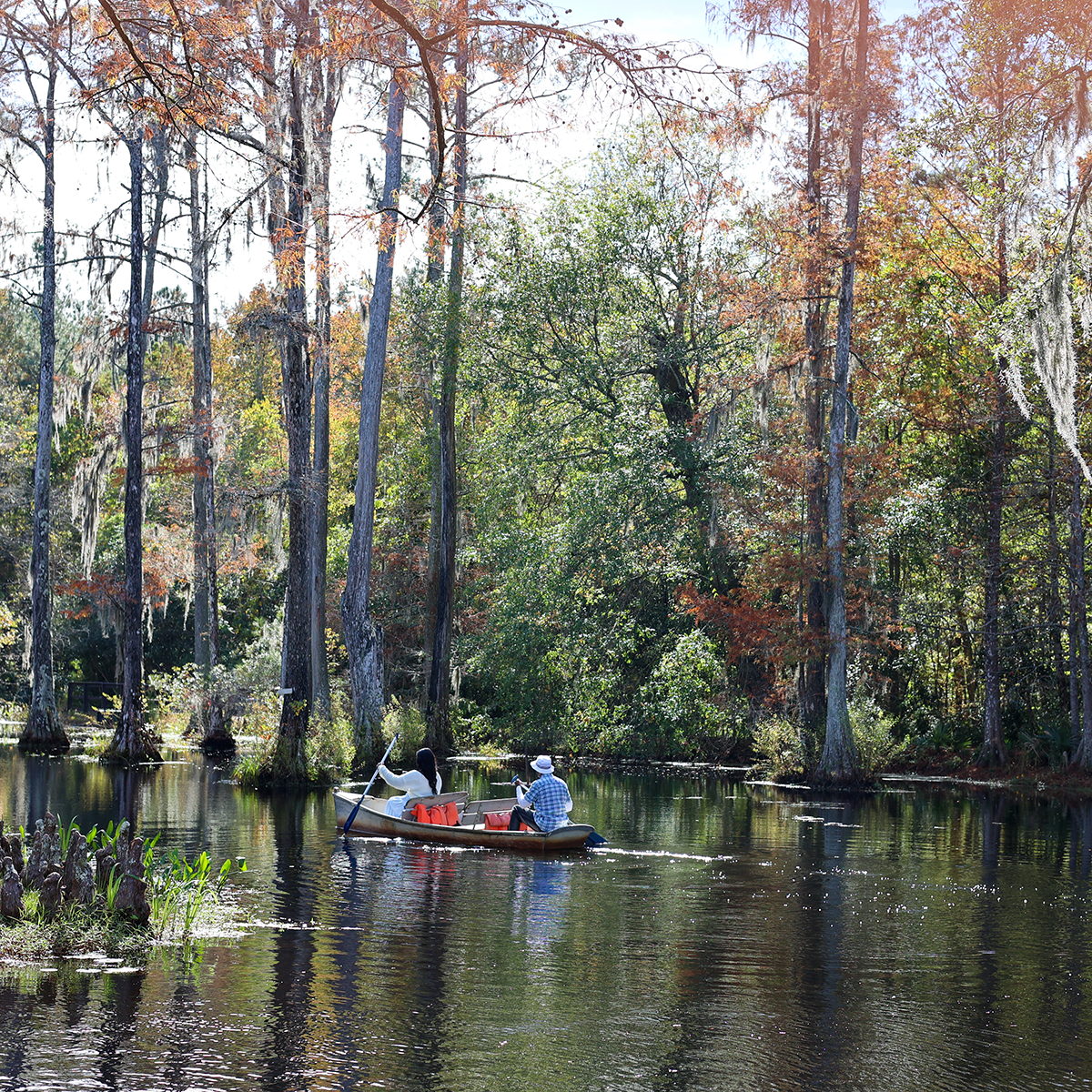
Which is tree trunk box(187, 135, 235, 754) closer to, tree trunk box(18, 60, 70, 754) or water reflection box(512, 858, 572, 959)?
tree trunk box(18, 60, 70, 754)

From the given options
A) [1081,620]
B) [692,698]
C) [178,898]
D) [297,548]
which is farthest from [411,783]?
[1081,620]

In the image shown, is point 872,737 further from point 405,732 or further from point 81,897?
point 81,897

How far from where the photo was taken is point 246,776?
2339 centimetres

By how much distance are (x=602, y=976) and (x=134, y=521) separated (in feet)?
64.9

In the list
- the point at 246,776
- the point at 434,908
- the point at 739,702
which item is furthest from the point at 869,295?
the point at 434,908

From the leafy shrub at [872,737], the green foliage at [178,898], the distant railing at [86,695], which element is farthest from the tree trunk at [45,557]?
the green foliage at [178,898]

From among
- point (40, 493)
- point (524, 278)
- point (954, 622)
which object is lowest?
point (954, 622)

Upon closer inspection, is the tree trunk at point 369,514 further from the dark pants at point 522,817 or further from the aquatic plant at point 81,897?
the aquatic plant at point 81,897

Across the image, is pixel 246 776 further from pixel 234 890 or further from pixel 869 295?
pixel 869 295

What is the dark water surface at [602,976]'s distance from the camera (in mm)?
7465

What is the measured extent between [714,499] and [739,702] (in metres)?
4.62

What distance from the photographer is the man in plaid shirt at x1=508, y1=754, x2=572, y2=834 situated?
16.8m

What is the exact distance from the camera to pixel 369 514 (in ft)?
88.3

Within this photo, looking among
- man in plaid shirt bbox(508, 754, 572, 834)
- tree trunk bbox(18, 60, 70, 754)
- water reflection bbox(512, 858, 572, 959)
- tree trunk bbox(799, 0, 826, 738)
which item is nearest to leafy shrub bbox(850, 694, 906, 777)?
tree trunk bbox(799, 0, 826, 738)
